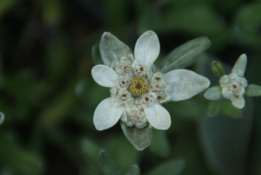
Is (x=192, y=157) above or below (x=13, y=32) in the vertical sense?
below

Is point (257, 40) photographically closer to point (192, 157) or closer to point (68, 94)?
point (192, 157)

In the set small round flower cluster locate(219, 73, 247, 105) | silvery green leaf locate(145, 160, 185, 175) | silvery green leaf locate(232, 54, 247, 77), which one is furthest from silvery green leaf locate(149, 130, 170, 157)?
silvery green leaf locate(232, 54, 247, 77)

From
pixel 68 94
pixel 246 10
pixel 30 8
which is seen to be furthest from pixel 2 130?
pixel 246 10

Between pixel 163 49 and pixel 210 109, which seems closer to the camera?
pixel 210 109

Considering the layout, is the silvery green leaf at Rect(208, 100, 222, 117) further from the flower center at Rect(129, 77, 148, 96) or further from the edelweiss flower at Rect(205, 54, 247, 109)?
the flower center at Rect(129, 77, 148, 96)

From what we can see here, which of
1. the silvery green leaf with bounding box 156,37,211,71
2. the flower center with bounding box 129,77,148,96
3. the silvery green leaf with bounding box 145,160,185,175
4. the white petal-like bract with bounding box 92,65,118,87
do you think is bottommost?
the silvery green leaf with bounding box 145,160,185,175


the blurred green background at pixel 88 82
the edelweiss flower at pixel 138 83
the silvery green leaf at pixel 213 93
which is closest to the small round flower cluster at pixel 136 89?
the edelweiss flower at pixel 138 83

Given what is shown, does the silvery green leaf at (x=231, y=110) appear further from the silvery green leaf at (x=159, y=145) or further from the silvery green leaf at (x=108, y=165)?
the silvery green leaf at (x=108, y=165)
